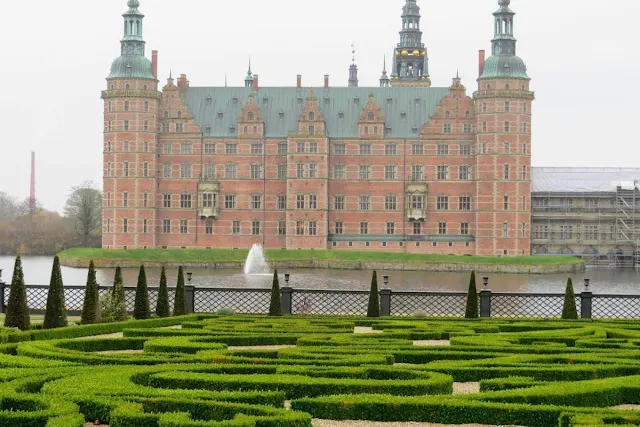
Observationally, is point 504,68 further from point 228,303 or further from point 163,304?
point 163,304

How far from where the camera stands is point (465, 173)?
316ft

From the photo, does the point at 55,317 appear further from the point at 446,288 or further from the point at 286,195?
the point at 286,195

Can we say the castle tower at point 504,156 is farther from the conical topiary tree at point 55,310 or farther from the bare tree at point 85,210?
the conical topiary tree at point 55,310

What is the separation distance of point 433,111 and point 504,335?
78.1 meters

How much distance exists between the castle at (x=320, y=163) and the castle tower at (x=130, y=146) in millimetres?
95

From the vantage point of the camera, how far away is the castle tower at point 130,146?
94.6 m

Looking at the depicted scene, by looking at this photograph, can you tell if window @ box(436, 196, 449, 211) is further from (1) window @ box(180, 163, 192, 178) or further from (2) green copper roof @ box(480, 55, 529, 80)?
(1) window @ box(180, 163, 192, 178)

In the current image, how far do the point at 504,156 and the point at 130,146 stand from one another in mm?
26526

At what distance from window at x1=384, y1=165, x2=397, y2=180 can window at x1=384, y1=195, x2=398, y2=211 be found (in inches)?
54.9

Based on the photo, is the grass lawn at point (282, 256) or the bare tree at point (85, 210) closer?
the grass lawn at point (282, 256)

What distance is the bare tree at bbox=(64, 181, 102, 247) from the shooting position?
11131cm

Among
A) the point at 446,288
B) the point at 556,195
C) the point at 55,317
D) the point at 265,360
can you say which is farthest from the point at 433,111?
the point at 265,360

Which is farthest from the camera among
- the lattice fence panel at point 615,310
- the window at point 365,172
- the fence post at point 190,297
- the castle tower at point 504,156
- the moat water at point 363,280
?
the window at point 365,172

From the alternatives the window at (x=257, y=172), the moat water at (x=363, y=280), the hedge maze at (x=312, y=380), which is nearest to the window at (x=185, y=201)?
the window at (x=257, y=172)
